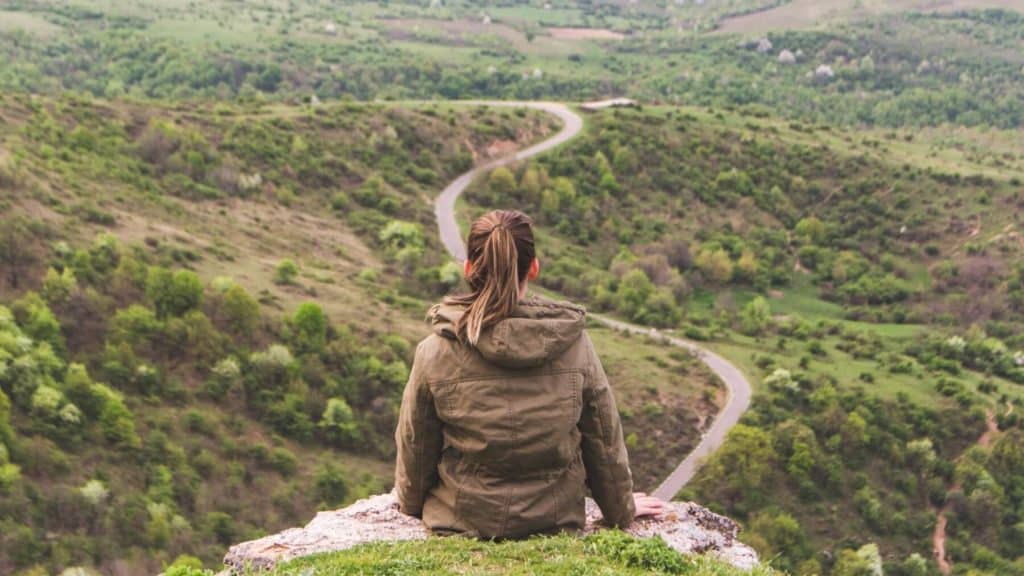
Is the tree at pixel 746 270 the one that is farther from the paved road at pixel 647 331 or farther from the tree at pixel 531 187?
the paved road at pixel 647 331

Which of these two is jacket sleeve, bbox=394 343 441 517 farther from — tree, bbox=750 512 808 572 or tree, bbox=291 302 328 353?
tree, bbox=291 302 328 353

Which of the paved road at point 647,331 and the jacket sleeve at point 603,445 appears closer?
the jacket sleeve at point 603,445

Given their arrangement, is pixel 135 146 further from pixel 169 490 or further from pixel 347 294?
pixel 169 490

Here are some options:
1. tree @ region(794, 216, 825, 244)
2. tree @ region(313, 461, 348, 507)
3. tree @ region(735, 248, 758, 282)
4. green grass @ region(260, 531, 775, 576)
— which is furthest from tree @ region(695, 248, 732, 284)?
green grass @ region(260, 531, 775, 576)

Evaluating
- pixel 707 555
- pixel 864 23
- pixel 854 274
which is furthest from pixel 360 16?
pixel 707 555

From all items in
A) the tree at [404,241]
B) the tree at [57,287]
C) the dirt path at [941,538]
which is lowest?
the dirt path at [941,538]

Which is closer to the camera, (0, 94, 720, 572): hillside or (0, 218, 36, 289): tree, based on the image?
(0, 94, 720, 572): hillside

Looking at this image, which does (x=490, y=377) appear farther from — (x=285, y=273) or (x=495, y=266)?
(x=285, y=273)

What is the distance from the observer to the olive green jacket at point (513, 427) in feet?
24.8

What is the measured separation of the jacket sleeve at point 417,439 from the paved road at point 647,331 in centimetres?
3237

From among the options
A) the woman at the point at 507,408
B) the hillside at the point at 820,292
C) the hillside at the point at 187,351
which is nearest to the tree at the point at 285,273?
the hillside at the point at 187,351

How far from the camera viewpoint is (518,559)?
805cm

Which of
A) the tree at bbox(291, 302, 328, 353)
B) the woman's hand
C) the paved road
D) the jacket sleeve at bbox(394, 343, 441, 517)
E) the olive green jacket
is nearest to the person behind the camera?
the olive green jacket

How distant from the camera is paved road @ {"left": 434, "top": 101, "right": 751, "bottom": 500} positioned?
42.7 meters
